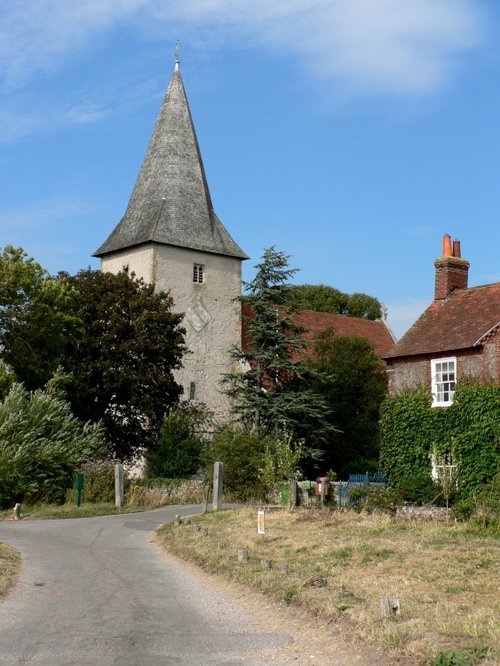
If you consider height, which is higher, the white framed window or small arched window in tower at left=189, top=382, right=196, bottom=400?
small arched window in tower at left=189, top=382, right=196, bottom=400

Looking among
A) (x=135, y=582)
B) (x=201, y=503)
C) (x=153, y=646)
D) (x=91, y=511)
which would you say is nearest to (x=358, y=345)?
(x=201, y=503)

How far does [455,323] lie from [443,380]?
7.84 feet

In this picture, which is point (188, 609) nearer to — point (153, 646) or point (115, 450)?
point (153, 646)

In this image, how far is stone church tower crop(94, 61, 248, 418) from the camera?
5469 cm

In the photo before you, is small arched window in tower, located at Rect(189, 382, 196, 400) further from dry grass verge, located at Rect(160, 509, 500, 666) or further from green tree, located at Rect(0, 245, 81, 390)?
dry grass verge, located at Rect(160, 509, 500, 666)

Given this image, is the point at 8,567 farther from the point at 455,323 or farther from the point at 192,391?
the point at 192,391

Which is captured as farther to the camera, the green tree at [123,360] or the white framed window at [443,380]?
the green tree at [123,360]

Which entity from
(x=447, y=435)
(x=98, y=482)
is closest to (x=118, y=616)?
(x=447, y=435)

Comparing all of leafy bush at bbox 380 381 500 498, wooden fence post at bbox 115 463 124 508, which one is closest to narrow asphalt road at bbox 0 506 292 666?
wooden fence post at bbox 115 463 124 508

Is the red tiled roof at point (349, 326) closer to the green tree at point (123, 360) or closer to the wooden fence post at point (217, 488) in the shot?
the green tree at point (123, 360)

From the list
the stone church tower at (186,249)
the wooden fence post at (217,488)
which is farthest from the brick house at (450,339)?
the stone church tower at (186,249)

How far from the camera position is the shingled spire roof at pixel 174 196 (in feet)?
183

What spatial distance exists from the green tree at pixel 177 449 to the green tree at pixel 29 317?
6657mm

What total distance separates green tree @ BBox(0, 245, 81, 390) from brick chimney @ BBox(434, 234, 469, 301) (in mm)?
16057
